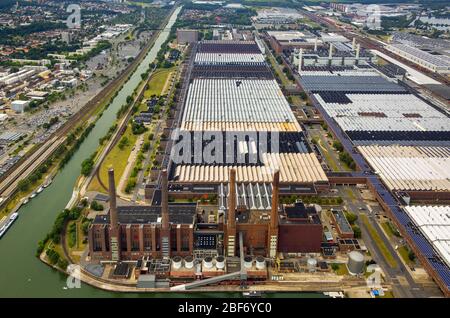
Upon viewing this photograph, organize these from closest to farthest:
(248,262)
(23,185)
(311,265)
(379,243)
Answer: (248,262) → (311,265) → (379,243) → (23,185)

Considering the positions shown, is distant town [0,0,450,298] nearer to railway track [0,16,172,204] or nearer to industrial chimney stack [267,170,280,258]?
industrial chimney stack [267,170,280,258]

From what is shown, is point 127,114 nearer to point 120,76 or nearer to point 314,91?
point 120,76

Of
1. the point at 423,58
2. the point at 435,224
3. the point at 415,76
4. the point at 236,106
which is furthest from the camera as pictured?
the point at 423,58

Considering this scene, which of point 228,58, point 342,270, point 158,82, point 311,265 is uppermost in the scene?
point 228,58

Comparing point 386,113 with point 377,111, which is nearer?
point 386,113

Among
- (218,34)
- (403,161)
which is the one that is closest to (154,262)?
Answer: (403,161)

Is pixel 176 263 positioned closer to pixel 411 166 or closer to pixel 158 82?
pixel 411 166

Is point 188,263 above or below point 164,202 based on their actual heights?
below

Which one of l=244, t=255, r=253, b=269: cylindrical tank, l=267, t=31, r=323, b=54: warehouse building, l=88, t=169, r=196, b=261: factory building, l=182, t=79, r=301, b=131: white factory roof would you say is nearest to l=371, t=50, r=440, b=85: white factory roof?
l=267, t=31, r=323, b=54: warehouse building

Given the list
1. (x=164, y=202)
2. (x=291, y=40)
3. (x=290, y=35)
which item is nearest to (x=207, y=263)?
(x=164, y=202)
